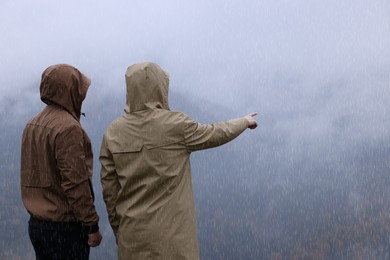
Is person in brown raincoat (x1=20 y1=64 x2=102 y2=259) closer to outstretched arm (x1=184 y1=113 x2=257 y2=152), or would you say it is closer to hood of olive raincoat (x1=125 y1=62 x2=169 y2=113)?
hood of olive raincoat (x1=125 y1=62 x2=169 y2=113)

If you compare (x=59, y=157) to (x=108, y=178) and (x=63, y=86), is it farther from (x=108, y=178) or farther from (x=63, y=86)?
(x=63, y=86)

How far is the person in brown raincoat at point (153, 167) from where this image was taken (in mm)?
3684

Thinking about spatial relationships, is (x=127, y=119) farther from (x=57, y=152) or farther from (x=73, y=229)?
(x=73, y=229)

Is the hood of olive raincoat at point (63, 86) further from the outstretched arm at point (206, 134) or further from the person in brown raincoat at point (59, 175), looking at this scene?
the outstretched arm at point (206, 134)

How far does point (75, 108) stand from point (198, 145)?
103 centimetres

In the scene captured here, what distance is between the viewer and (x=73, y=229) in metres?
3.68

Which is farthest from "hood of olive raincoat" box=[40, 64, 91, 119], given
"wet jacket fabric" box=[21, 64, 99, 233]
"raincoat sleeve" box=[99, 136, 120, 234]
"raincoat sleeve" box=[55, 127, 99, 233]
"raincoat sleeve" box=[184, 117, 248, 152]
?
"raincoat sleeve" box=[184, 117, 248, 152]

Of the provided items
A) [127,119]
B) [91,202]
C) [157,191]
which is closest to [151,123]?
[127,119]

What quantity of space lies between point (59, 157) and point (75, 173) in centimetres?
17

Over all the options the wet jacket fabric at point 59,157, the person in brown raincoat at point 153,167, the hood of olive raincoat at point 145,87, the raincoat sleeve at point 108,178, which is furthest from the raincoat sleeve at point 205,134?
the wet jacket fabric at point 59,157

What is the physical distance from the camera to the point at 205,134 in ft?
12.2

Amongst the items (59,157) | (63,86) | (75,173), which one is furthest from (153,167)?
(63,86)

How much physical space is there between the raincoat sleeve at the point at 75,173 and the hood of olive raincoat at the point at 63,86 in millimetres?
291

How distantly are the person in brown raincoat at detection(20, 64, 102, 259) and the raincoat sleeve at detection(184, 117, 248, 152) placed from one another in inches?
30.9
